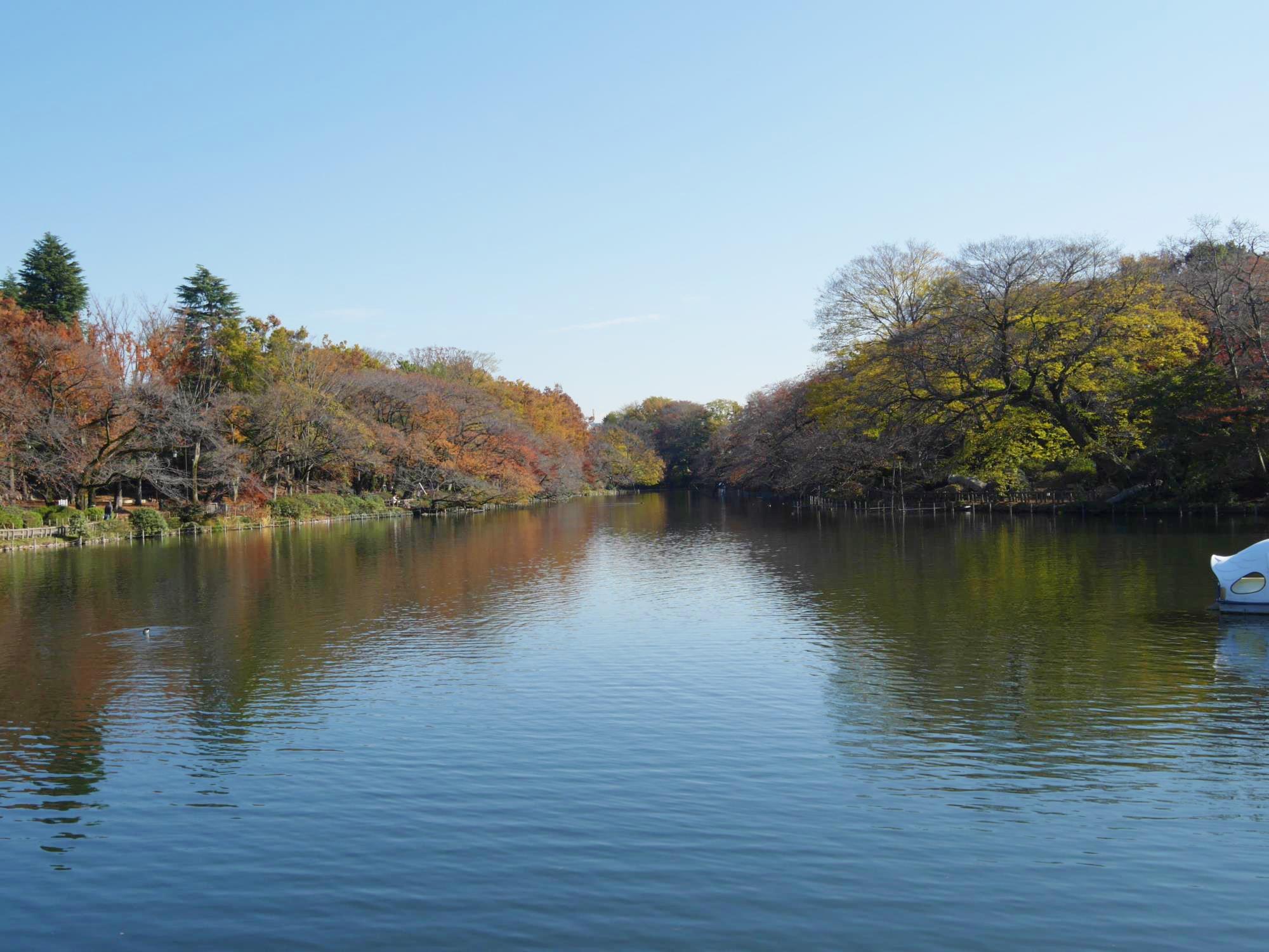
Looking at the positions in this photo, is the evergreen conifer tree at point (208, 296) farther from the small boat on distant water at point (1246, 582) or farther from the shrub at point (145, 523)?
the small boat on distant water at point (1246, 582)

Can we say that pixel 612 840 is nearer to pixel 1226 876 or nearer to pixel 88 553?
pixel 1226 876

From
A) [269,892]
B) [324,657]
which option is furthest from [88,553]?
[269,892]

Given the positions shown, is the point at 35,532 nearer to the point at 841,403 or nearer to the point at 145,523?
the point at 145,523

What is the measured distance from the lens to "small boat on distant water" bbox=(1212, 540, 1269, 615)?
17719mm

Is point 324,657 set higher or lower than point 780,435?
lower

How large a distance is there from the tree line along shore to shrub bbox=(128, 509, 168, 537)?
0.13 metres

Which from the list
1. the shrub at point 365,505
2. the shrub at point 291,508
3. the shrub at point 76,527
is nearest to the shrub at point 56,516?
the shrub at point 76,527

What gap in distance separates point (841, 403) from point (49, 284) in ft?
163

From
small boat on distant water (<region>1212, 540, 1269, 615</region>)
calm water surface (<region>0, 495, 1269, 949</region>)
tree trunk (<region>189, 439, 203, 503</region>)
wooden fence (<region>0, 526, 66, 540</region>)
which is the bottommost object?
calm water surface (<region>0, 495, 1269, 949</region>)

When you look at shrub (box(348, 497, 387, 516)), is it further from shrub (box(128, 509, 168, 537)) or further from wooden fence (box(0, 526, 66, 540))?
wooden fence (box(0, 526, 66, 540))

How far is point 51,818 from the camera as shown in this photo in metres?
9.66

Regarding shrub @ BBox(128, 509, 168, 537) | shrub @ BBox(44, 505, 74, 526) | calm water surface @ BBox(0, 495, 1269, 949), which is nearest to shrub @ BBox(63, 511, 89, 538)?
shrub @ BBox(44, 505, 74, 526)

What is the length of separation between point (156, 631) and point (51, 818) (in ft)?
36.3

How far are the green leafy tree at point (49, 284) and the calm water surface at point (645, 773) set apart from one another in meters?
42.9
